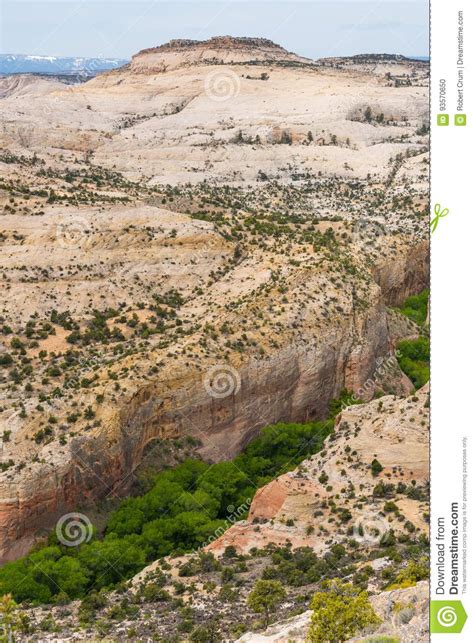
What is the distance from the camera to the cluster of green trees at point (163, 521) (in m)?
28.7

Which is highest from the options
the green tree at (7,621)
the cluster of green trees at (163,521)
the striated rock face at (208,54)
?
the striated rock face at (208,54)

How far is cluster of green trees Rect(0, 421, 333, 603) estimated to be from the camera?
28734mm

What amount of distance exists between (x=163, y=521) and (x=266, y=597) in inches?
374

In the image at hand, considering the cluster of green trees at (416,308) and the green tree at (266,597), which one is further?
the cluster of green trees at (416,308)

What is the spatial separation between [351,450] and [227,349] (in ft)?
30.2

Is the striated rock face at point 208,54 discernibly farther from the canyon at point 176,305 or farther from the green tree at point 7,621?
the green tree at point 7,621

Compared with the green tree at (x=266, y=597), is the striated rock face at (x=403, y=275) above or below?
above

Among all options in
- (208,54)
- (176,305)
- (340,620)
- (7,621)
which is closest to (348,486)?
(7,621)

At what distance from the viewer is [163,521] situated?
32.6 metres

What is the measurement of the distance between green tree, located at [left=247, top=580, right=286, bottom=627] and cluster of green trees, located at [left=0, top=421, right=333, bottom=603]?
6081mm

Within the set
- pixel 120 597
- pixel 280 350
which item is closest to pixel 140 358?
pixel 280 350

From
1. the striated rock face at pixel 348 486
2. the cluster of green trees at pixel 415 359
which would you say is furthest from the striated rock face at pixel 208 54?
the striated rock face at pixel 348 486

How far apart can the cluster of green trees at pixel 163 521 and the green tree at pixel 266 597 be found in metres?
6.08
